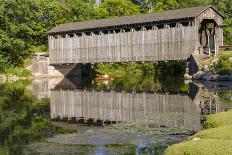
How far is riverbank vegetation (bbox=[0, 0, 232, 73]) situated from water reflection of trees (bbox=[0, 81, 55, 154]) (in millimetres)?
28354

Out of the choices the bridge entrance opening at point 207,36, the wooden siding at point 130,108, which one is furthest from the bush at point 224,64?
the wooden siding at point 130,108

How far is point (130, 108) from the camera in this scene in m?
26.3

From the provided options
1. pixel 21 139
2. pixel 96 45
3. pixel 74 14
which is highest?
pixel 74 14

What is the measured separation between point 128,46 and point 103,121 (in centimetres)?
3027

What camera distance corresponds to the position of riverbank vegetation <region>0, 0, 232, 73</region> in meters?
61.3

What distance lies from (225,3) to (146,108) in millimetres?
51841

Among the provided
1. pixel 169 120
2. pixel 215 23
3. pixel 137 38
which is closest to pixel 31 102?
pixel 169 120

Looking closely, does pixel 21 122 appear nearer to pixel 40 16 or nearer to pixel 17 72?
pixel 17 72

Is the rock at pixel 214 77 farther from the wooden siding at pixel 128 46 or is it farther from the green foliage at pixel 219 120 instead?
the green foliage at pixel 219 120

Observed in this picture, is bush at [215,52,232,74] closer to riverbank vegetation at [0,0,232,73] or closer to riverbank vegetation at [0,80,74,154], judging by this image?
riverbank vegetation at [0,0,232,73]

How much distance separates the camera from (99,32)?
55.0m

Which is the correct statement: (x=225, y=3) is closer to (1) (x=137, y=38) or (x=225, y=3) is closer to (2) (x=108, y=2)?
(2) (x=108, y=2)

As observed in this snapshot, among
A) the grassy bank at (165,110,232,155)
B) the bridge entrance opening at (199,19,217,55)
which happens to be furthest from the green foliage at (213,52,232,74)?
the grassy bank at (165,110,232,155)

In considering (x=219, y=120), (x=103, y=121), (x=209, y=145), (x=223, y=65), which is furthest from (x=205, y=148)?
(x=223, y=65)
